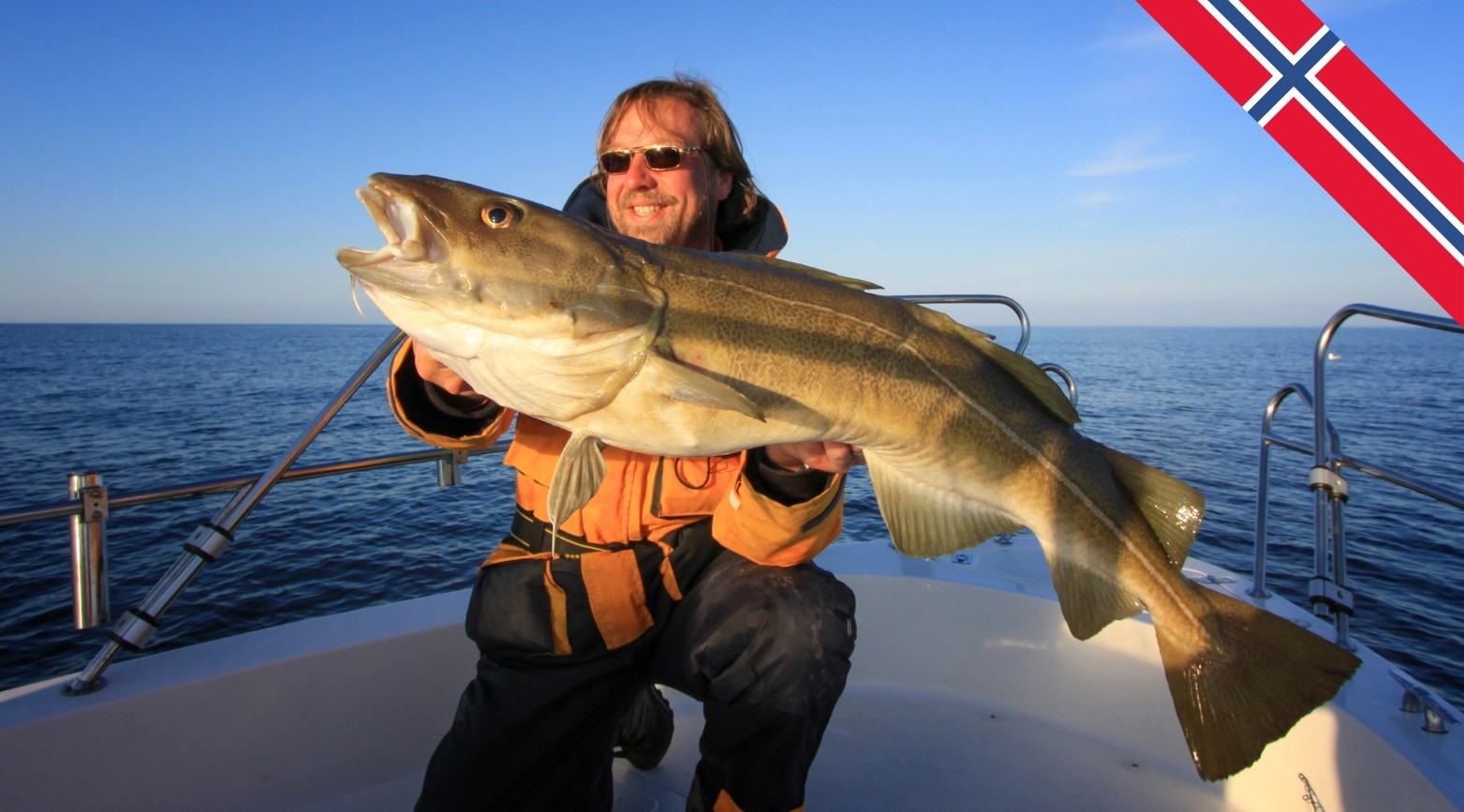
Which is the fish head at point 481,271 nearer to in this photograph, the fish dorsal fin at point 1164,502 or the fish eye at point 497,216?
the fish eye at point 497,216

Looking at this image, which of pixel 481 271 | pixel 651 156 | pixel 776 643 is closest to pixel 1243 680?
pixel 776 643

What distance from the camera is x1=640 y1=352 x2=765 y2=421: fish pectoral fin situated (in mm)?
2018

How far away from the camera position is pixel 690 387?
2.03 m

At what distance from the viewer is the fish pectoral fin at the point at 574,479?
216cm

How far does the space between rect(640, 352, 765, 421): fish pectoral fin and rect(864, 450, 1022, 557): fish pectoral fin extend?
1.94 feet

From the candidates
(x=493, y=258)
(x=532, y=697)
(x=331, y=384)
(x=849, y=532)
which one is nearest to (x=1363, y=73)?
(x=493, y=258)

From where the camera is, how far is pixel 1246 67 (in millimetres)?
2994

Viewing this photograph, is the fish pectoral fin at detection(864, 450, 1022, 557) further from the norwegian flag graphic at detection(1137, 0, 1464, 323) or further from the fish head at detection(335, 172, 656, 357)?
the norwegian flag graphic at detection(1137, 0, 1464, 323)

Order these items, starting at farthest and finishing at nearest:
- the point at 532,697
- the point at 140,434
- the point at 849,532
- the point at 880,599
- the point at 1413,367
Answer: the point at 1413,367 < the point at 140,434 < the point at 849,532 < the point at 880,599 < the point at 532,697

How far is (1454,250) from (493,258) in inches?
132

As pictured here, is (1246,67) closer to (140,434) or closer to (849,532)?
(849,532)

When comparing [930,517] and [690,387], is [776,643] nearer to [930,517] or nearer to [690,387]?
[930,517]

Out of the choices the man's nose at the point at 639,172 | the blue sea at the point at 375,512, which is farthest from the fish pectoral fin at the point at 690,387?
the blue sea at the point at 375,512

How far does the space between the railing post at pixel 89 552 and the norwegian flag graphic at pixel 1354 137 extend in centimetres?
454
